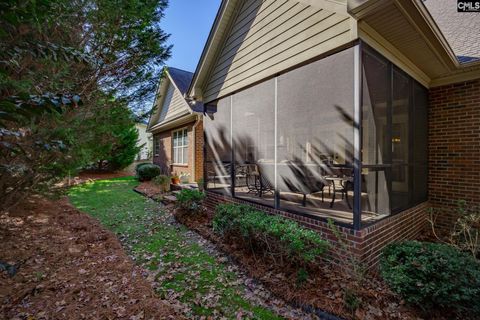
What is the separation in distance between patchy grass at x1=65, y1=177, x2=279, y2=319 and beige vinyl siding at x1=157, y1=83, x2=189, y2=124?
5.64 metres

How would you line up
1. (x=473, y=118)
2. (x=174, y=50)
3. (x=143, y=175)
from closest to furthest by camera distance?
(x=473, y=118) < (x=174, y=50) < (x=143, y=175)

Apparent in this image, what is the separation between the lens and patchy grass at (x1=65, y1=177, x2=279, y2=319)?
325cm

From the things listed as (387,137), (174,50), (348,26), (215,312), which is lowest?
(215,312)

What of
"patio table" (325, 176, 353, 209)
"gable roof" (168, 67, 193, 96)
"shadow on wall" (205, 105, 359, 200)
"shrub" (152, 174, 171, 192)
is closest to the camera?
"patio table" (325, 176, 353, 209)

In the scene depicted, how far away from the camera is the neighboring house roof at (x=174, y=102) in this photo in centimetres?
1098

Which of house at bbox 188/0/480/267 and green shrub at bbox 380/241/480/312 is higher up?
house at bbox 188/0/480/267

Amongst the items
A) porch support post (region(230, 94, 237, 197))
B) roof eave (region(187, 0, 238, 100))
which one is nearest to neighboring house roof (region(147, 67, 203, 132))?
roof eave (region(187, 0, 238, 100))

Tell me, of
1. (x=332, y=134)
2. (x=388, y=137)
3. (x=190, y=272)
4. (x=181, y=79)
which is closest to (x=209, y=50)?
(x=332, y=134)

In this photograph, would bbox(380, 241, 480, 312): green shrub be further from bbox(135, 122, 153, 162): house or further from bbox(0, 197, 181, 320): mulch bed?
bbox(135, 122, 153, 162): house

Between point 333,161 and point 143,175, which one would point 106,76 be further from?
point 143,175

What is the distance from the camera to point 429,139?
589 cm

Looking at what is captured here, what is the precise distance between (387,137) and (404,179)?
1.24 meters

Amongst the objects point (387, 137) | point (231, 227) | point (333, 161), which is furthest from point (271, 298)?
point (333, 161)

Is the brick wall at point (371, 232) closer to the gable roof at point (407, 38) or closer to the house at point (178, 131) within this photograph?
the gable roof at point (407, 38)
